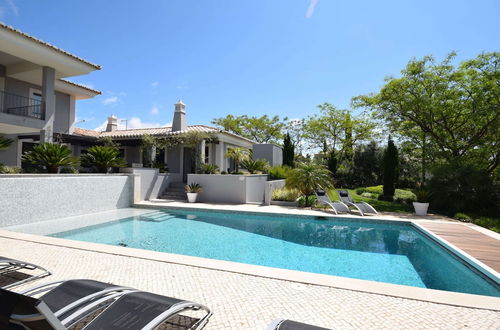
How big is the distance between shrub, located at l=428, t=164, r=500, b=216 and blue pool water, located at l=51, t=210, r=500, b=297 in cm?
478

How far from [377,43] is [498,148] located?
29.9 feet

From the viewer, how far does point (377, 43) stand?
16.2 meters

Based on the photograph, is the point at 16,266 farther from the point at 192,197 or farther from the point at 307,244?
the point at 192,197

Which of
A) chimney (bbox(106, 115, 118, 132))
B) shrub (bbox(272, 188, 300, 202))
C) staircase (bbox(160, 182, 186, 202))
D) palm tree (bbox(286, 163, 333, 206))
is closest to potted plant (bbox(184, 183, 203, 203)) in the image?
staircase (bbox(160, 182, 186, 202))

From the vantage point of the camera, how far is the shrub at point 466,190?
12.7 m

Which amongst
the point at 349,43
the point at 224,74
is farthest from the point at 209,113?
the point at 349,43

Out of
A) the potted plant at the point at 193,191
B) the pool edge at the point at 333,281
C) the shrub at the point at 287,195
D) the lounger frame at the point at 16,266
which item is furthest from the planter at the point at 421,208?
the lounger frame at the point at 16,266

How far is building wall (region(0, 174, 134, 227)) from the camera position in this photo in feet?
32.1

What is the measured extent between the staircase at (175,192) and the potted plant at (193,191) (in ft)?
3.77

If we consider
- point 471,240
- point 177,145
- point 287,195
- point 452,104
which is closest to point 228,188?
point 287,195

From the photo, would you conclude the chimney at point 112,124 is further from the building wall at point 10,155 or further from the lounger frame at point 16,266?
the lounger frame at point 16,266

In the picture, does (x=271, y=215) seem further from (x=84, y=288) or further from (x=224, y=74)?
(x=224, y=74)

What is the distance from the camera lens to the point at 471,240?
7.76 m

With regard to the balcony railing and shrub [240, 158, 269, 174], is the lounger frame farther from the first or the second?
shrub [240, 158, 269, 174]
